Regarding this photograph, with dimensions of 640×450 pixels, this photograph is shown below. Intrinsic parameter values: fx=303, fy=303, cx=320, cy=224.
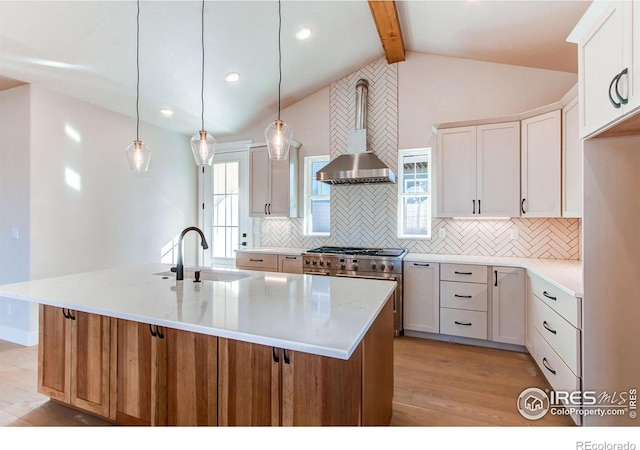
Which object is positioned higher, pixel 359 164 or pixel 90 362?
A: pixel 359 164

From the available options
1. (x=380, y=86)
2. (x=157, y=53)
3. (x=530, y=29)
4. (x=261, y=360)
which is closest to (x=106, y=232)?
(x=157, y=53)

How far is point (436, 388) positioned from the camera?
241 cm

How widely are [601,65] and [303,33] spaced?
2.64 m

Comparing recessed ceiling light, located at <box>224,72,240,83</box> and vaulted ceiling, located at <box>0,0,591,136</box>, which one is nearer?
vaulted ceiling, located at <box>0,0,591,136</box>

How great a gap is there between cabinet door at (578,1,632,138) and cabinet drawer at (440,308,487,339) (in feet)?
6.68

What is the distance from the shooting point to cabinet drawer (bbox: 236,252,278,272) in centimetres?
398

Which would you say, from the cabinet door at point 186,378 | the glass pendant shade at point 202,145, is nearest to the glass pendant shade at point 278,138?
the glass pendant shade at point 202,145

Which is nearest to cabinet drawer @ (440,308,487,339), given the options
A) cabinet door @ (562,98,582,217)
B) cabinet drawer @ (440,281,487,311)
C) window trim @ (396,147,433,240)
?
Result: cabinet drawer @ (440,281,487,311)

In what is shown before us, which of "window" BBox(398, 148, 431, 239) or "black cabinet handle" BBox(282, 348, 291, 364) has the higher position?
"window" BBox(398, 148, 431, 239)

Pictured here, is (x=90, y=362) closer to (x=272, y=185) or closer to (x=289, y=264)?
(x=289, y=264)

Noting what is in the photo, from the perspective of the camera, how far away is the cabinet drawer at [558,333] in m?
1.88

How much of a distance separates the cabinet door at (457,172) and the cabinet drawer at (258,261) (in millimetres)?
2149

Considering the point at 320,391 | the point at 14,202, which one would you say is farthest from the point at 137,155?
the point at 320,391

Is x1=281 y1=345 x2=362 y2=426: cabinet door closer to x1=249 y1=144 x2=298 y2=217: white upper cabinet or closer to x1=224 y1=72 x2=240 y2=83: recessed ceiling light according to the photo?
x1=249 y1=144 x2=298 y2=217: white upper cabinet
